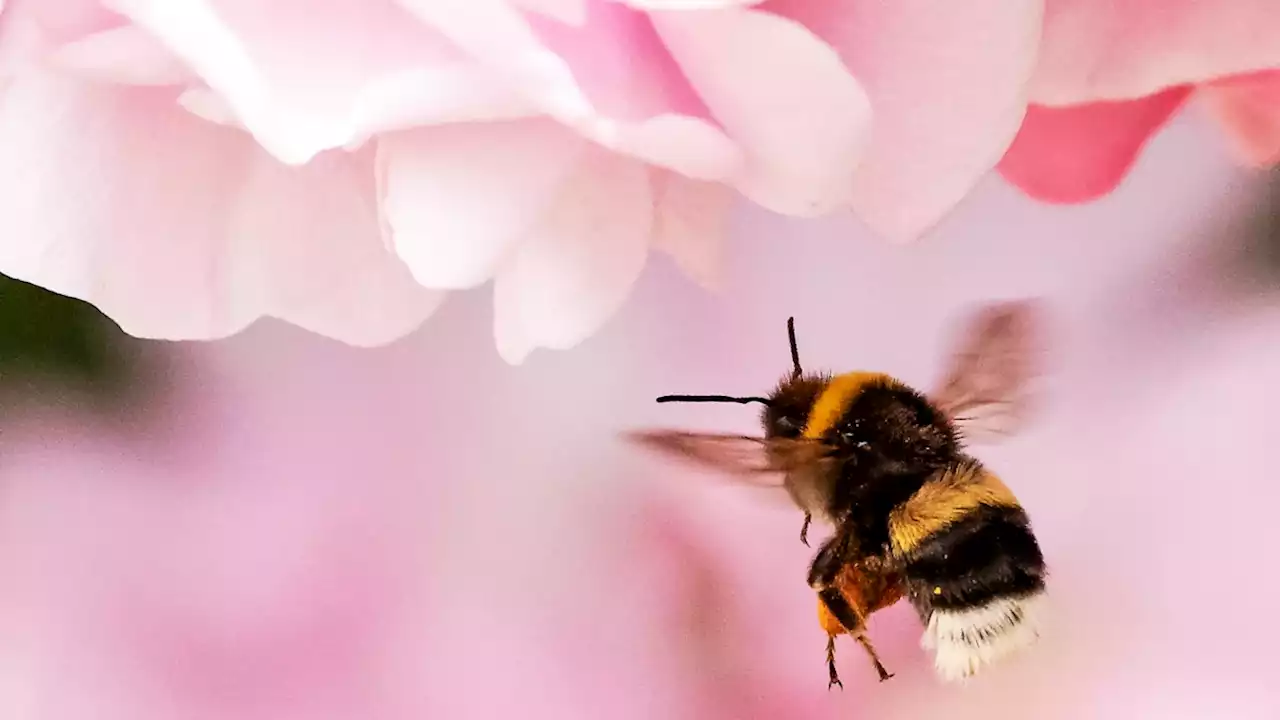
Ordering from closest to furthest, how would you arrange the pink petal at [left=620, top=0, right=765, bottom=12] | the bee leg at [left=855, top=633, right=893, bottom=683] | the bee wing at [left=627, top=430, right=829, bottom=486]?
the pink petal at [left=620, top=0, right=765, bottom=12] < the bee wing at [left=627, top=430, right=829, bottom=486] < the bee leg at [left=855, top=633, right=893, bottom=683]

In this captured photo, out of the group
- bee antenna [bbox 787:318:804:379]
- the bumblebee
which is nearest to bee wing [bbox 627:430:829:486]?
the bumblebee

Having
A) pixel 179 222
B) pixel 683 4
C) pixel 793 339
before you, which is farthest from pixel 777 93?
pixel 793 339

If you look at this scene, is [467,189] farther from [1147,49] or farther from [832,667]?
[832,667]

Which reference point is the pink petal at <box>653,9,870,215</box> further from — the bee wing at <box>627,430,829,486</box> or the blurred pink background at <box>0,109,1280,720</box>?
the blurred pink background at <box>0,109,1280,720</box>

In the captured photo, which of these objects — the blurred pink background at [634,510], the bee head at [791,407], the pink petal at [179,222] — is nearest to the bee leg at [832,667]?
the blurred pink background at [634,510]

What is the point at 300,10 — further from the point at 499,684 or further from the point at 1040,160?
the point at 499,684

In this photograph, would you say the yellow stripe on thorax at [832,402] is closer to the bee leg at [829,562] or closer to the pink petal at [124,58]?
the bee leg at [829,562]
